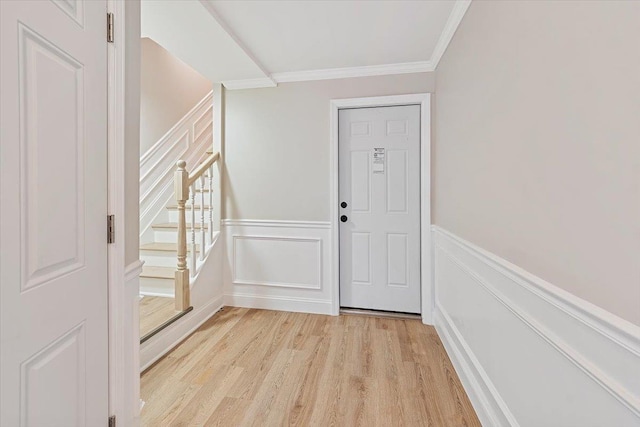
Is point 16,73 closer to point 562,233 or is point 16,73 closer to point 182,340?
point 562,233

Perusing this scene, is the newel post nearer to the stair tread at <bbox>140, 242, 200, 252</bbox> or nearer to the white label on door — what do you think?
the stair tread at <bbox>140, 242, 200, 252</bbox>

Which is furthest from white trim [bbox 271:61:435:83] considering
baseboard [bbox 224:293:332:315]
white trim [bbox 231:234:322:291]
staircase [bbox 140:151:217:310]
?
baseboard [bbox 224:293:332:315]

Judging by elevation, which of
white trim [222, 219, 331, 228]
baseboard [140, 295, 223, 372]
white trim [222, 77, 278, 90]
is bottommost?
baseboard [140, 295, 223, 372]

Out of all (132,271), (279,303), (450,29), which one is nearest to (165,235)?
(279,303)

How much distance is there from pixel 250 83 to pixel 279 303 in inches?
87.7

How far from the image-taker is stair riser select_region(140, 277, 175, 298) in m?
2.62

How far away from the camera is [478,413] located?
1541 millimetres

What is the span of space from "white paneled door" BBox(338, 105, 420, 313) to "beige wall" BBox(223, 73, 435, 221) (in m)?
0.21

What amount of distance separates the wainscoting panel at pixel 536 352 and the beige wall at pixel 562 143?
0.05m

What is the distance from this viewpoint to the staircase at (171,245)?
2.61 m

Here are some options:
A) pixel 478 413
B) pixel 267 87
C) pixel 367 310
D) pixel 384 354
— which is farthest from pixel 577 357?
pixel 267 87

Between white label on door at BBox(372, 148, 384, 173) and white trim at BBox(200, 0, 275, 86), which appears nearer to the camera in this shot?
white trim at BBox(200, 0, 275, 86)

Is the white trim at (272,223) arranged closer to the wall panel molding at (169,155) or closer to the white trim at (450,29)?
the wall panel molding at (169,155)

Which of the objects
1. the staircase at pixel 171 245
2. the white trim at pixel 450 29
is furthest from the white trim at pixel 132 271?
the white trim at pixel 450 29
